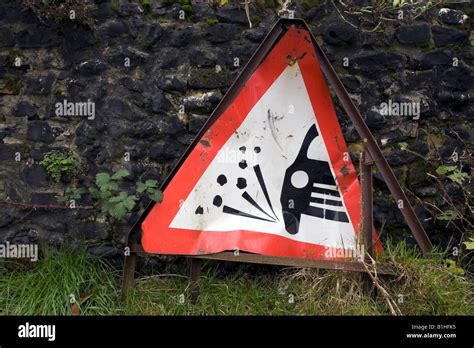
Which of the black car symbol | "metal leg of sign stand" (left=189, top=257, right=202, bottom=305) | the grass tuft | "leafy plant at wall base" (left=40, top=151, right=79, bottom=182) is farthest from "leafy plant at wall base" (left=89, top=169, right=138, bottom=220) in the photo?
the black car symbol

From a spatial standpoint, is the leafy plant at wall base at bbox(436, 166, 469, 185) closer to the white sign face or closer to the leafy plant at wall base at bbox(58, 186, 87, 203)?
the white sign face

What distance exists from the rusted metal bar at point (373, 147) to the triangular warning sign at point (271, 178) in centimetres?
8

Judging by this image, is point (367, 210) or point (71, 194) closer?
point (367, 210)

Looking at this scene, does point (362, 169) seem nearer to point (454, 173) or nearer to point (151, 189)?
point (454, 173)

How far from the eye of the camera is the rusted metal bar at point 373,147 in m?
3.53

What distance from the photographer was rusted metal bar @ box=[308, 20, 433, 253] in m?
3.53

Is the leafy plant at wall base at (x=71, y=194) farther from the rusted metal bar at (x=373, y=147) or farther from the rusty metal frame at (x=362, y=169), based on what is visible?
the rusted metal bar at (x=373, y=147)

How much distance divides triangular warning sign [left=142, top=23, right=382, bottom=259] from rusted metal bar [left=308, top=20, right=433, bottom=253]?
0.28ft

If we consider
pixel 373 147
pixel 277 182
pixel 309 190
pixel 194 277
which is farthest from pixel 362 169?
pixel 194 277

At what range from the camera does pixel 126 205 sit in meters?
3.58

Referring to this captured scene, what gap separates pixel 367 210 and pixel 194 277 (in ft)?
3.35

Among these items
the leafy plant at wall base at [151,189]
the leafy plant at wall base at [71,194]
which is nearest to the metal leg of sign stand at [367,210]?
the leafy plant at wall base at [151,189]

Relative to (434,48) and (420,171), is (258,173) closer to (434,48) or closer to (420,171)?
(420,171)

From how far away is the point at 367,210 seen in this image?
3539mm
